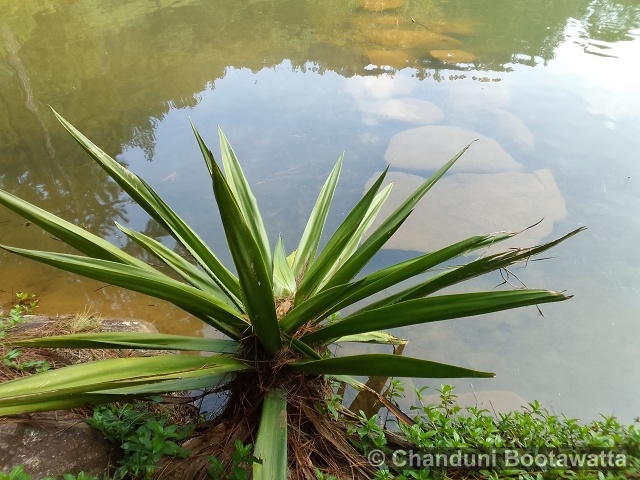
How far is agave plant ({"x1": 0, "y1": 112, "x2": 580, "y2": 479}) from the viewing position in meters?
1.05

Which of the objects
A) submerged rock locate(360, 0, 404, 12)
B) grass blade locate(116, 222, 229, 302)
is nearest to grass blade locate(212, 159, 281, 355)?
grass blade locate(116, 222, 229, 302)

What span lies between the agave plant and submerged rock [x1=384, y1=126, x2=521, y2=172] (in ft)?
6.62

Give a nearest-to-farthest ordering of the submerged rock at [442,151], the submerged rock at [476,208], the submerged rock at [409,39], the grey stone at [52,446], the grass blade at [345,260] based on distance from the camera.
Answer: the grey stone at [52,446] < the grass blade at [345,260] < the submerged rock at [476,208] < the submerged rock at [442,151] < the submerged rock at [409,39]

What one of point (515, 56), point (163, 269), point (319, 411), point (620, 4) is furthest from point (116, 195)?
point (620, 4)

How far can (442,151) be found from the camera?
3.67 m

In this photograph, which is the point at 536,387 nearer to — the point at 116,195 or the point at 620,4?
the point at 116,195

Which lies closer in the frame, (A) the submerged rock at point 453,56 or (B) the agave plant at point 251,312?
(B) the agave plant at point 251,312

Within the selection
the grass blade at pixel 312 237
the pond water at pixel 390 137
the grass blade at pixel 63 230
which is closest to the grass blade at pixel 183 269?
the grass blade at pixel 63 230

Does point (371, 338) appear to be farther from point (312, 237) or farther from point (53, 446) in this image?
point (53, 446)

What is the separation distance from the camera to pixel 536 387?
2070 mm

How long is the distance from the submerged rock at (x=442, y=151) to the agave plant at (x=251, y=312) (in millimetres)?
2017

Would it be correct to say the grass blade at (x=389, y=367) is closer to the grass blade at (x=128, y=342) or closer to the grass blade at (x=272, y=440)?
the grass blade at (x=272, y=440)

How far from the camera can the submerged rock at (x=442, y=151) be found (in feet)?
11.5

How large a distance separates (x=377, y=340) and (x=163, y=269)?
1.52 meters
